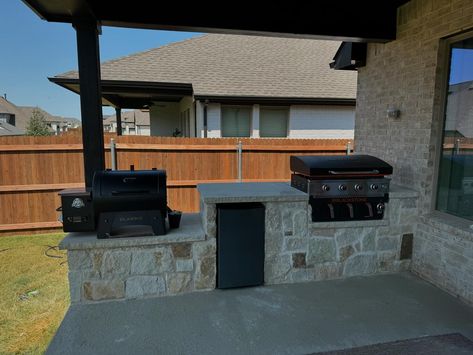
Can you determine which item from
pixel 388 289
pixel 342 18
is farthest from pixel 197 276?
pixel 342 18

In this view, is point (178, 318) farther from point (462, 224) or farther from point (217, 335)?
point (462, 224)

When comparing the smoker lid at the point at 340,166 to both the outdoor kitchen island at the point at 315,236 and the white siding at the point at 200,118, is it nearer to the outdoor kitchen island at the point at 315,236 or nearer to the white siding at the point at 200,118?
the outdoor kitchen island at the point at 315,236

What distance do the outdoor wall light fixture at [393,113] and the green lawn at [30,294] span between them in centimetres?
436

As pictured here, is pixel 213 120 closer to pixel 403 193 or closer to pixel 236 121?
pixel 236 121

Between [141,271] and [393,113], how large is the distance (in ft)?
11.0

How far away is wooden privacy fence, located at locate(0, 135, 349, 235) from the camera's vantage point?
19.4 ft

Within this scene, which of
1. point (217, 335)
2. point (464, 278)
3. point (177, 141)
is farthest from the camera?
point (177, 141)

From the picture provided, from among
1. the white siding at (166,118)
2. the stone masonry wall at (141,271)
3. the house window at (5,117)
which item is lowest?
the stone masonry wall at (141,271)

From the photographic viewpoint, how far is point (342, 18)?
140 inches

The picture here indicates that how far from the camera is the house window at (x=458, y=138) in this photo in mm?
3025

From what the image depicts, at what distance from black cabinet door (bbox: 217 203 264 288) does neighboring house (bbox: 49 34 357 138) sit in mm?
5760

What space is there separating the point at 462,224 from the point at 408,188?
74 centimetres

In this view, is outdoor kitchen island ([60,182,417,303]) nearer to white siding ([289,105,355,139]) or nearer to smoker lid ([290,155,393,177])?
smoker lid ([290,155,393,177])

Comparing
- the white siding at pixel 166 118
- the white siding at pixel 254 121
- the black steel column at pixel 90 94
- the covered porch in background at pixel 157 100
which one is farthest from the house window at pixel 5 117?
the black steel column at pixel 90 94
